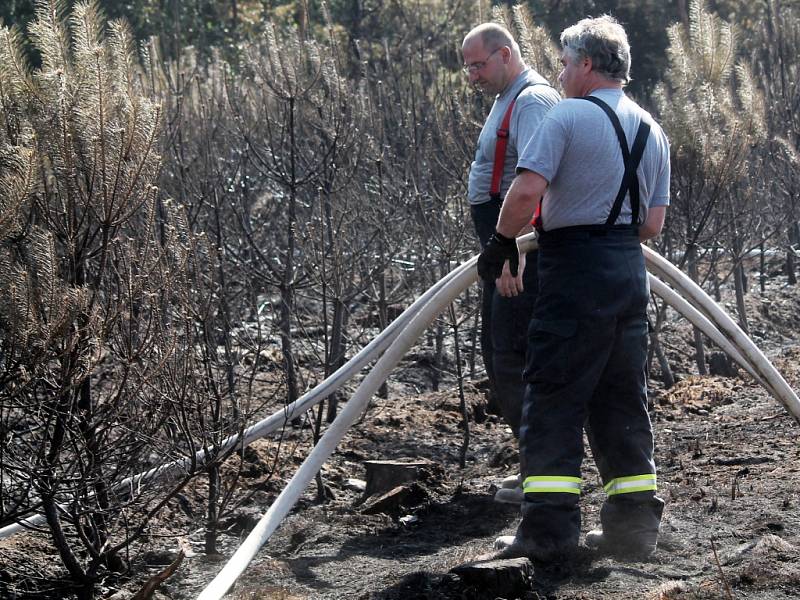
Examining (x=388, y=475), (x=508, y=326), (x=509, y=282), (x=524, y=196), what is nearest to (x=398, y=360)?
(x=508, y=326)

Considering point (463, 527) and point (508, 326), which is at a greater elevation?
point (508, 326)

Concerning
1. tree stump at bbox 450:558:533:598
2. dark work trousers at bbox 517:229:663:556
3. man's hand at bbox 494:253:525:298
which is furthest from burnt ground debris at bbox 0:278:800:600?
man's hand at bbox 494:253:525:298

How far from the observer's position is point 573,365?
425 cm

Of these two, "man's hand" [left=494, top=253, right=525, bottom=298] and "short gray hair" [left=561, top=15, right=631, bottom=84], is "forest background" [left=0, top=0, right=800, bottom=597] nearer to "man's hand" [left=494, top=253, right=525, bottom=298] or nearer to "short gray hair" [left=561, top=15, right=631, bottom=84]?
"man's hand" [left=494, top=253, right=525, bottom=298]

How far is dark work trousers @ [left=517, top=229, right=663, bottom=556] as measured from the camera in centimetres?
424

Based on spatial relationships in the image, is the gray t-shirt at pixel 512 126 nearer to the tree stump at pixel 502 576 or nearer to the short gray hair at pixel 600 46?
the short gray hair at pixel 600 46

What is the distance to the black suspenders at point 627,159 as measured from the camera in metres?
4.22

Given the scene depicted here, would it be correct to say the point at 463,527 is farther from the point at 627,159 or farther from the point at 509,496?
the point at 627,159

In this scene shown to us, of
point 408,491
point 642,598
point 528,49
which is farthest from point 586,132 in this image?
point 528,49

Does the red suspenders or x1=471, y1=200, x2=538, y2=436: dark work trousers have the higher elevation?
the red suspenders

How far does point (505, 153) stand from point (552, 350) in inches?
44.5

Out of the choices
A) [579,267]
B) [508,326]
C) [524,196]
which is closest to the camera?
[524,196]

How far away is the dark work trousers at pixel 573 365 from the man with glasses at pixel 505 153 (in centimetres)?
63

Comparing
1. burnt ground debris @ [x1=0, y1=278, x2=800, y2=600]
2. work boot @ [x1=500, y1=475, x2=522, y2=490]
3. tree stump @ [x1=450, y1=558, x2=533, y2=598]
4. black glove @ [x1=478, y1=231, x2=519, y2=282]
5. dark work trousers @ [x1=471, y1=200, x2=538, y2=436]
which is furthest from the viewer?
work boot @ [x1=500, y1=475, x2=522, y2=490]
